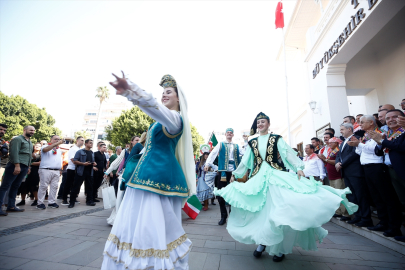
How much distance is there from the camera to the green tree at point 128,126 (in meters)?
23.8

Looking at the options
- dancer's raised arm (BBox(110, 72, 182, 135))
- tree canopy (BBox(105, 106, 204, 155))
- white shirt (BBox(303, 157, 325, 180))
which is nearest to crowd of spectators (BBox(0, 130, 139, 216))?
dancer's raised arm (BBox(110, 72, 182, 135))

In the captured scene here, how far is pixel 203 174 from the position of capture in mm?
7566

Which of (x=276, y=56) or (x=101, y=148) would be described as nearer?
(x=101, y=148)

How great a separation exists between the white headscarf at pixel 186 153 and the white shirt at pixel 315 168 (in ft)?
16.3

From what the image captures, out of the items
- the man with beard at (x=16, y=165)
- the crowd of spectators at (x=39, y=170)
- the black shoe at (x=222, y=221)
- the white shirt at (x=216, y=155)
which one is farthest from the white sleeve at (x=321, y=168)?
the man with beard at (x=16, y=165)

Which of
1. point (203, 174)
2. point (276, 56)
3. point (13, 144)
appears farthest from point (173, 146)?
point (276, 56)

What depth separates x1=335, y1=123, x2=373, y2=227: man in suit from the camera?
12.8 feet

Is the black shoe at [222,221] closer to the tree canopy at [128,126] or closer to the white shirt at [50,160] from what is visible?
the white shirt at [50,160]

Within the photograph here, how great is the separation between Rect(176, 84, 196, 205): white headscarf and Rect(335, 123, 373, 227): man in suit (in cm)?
359

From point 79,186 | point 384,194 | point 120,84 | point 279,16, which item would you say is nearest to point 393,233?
point 384,194

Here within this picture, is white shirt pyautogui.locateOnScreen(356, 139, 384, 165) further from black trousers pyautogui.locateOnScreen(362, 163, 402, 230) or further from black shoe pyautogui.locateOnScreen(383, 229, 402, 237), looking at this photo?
black shoe pyautogui.locateOnScreen(383, 229, 402, 237)

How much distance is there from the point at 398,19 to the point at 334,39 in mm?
1799

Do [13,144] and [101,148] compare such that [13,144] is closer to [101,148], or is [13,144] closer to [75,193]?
[75,193]

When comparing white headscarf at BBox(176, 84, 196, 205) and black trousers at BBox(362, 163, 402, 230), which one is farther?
black trousers at BBox(362, 163, 402, 230)
